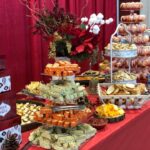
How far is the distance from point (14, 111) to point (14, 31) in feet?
5.63

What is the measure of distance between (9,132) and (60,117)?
199mm

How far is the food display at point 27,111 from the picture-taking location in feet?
4.88

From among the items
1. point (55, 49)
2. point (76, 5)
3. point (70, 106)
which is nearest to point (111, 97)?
→ point (55, 49)

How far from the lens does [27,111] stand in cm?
158

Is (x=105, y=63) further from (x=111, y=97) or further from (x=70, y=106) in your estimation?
(x=70, y=106)

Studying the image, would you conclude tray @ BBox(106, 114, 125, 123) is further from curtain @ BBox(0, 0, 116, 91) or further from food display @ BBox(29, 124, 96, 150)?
curtain @ BBox(0, 0, 116, 91)

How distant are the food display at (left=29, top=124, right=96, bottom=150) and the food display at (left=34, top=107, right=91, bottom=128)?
0.04 meters

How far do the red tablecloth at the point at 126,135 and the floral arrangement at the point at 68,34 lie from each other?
41cm

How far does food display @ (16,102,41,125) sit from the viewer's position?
4.88 ft

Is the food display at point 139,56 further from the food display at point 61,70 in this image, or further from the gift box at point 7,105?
the gift box at point 7,105

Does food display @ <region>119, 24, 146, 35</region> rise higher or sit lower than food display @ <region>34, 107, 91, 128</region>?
higher

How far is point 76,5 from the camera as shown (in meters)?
3.47

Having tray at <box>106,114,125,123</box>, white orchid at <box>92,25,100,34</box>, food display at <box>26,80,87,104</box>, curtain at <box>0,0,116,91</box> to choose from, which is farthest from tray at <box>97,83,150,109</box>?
curtain at <box>0,0,116,91</box>

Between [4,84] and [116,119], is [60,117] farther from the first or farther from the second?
[116,119]
